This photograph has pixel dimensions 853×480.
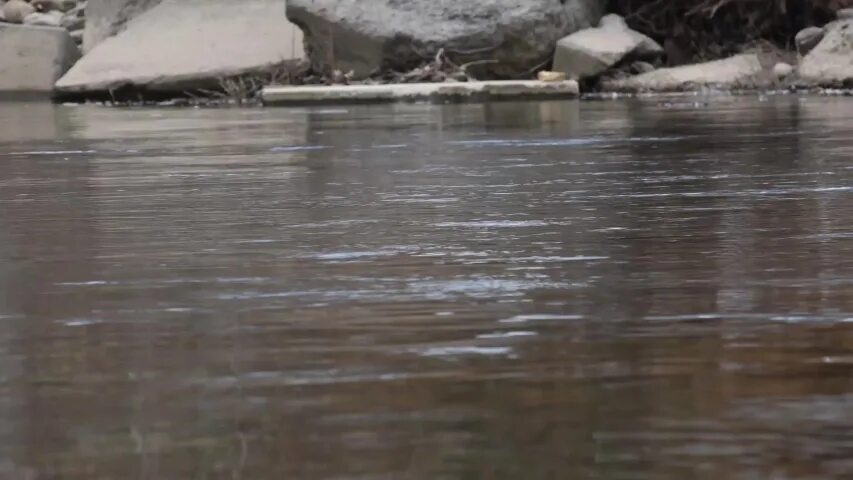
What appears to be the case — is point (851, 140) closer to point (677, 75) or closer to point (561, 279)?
point (561, 279)

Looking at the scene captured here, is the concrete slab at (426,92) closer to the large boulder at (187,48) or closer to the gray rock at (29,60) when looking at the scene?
the large boulder at (187,48)

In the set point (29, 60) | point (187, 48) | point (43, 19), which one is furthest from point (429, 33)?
point (43, 19)

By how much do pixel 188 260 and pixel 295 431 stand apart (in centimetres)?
50

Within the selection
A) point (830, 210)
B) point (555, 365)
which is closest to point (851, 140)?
point (830, 210)

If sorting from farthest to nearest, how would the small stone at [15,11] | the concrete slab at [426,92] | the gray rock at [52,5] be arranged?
the gray rock at [52,5] < the small stone at [15,11] < the concrete slab at [426,92]

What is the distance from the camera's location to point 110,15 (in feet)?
21.0

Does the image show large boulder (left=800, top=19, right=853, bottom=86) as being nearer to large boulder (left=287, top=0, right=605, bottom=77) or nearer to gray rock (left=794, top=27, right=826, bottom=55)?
gray rock (left=794, top=27, right=826, bottom=55)

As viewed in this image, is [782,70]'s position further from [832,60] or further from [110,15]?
[110,15]

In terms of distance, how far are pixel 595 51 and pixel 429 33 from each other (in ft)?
2.96

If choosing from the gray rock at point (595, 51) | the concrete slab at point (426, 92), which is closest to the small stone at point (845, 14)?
the gray rock at point (595, 51)

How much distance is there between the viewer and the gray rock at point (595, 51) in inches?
202

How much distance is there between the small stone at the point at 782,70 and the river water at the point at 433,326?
3.48 meters

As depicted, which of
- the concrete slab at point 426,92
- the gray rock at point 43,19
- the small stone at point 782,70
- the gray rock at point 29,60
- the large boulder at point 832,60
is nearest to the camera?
the concrete slab at point 426,92

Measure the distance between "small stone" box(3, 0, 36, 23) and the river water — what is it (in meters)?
6.46
